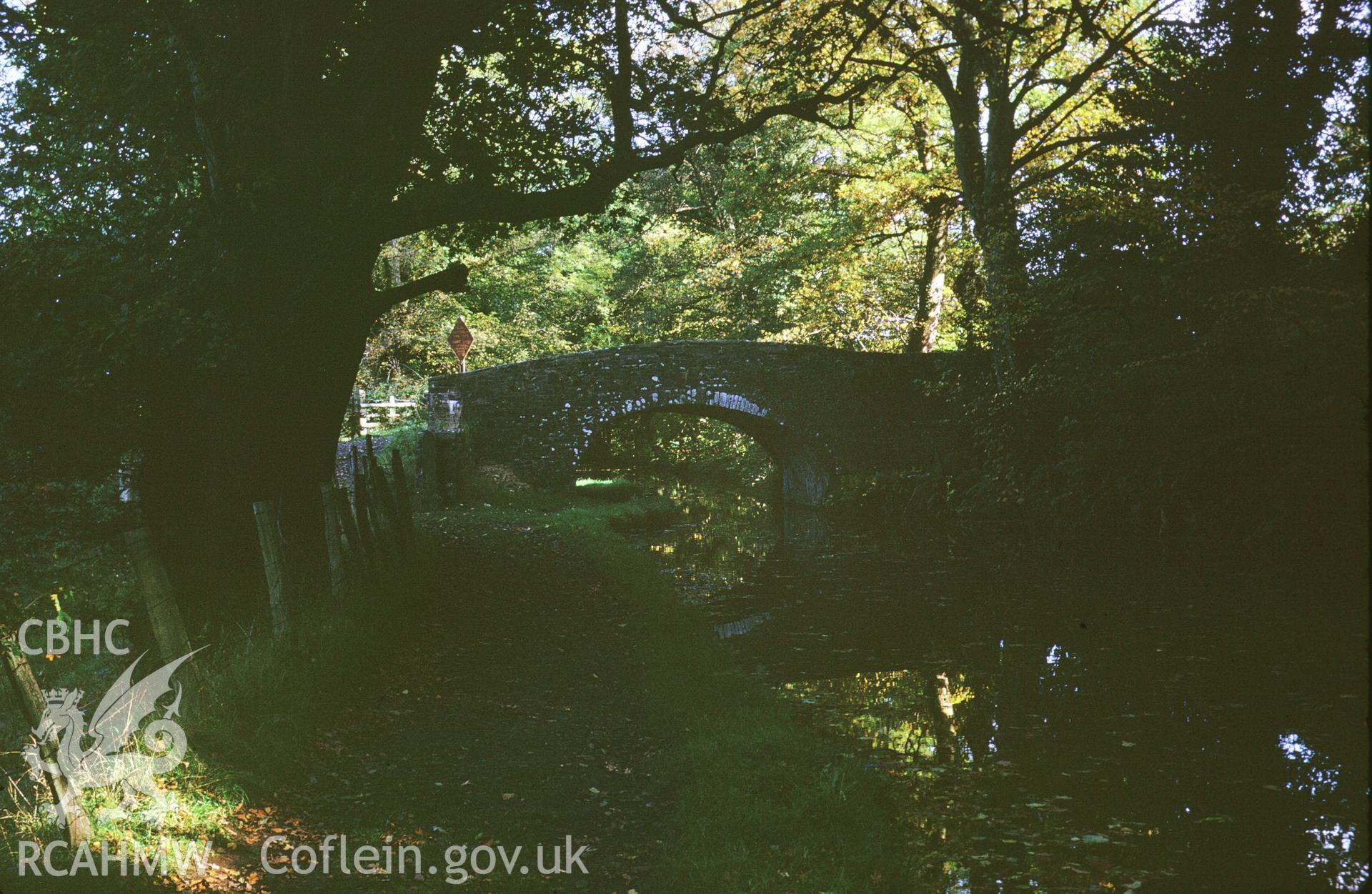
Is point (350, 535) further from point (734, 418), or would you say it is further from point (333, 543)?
point (734, 418)

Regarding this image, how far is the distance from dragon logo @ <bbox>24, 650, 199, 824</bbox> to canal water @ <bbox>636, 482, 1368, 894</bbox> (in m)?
3.18

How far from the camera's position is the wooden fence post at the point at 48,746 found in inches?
143

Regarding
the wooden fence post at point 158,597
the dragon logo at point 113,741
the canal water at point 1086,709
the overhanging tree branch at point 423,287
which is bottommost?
the canal water at point 1086,709

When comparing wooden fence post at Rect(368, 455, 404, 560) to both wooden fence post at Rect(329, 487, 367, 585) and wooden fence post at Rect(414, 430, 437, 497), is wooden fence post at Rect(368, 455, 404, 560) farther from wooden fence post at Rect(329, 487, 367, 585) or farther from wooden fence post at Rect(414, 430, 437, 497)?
wooden fence post at Rect(414, 430, 437, 497)

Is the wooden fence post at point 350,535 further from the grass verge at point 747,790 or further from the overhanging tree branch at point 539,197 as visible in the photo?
the grass verge at point 747,790

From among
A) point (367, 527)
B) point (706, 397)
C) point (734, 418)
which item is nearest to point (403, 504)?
point (367, 527)

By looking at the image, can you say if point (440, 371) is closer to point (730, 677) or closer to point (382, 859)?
point (730, 677)

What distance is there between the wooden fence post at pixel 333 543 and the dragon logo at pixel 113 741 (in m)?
2.34

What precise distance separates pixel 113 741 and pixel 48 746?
0.58 meters

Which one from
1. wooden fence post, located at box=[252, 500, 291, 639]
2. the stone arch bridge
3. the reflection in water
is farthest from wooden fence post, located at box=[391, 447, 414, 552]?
the stone arch bridge

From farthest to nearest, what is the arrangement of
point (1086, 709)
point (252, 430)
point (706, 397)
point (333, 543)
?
point (706, 397) → point (252, 430) → point (333, 543) → point (1086, 709)

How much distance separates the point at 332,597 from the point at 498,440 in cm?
1360

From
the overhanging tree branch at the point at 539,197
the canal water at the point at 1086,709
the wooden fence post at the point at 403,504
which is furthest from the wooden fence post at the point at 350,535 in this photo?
the canal water at the point at 1086,709

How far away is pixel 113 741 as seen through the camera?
4.23m
